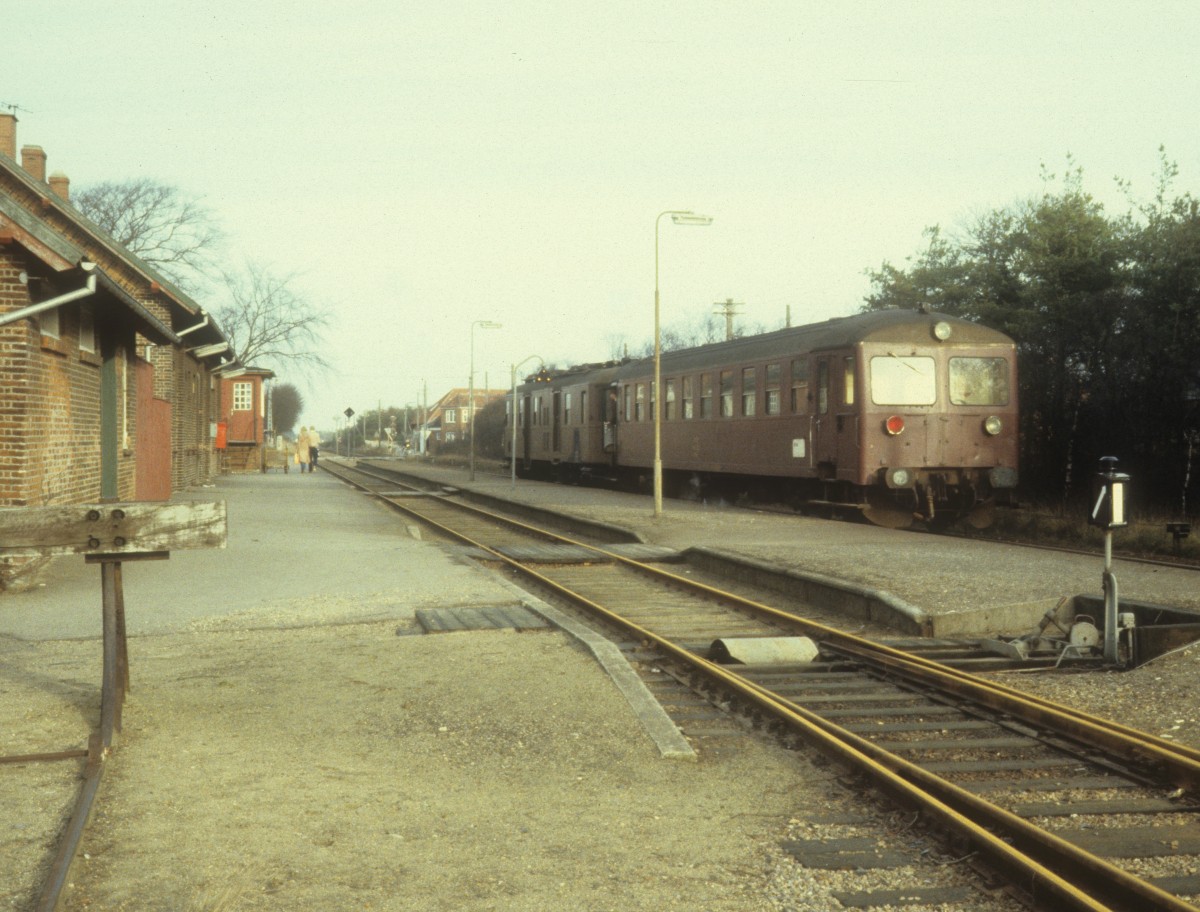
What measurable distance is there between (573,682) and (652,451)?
20.3 metres

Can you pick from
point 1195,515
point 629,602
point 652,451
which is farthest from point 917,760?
point 652,451

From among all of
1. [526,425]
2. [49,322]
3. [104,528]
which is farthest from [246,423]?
[104,528]

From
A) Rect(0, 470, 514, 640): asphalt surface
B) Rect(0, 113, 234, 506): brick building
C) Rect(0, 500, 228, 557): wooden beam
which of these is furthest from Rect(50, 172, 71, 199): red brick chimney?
Rect(0, 500, 228, 557): wooden beam

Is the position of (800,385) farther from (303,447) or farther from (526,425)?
(303,447)

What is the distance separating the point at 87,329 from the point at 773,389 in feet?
36.6

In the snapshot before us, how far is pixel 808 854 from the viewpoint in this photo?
449 centimetres

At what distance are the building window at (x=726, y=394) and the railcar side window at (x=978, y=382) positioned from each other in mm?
5190

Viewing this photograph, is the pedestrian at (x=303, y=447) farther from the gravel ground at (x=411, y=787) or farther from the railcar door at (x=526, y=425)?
the gravel ground at (x=411, y=787)

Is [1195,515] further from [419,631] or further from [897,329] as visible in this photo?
[419,631]

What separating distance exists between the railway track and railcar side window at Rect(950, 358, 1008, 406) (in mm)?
9383

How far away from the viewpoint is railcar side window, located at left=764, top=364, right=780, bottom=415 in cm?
2089

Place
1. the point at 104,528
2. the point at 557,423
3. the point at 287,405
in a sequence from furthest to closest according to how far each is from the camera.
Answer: the point at 287,405
the point at 557,423
the point at 104,528

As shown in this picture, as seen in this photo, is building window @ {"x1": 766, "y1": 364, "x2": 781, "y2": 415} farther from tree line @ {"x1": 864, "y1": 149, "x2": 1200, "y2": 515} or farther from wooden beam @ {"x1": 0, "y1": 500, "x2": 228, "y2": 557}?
wooden beam @ {"x1": 0, "y1": 500, "x2": 228, "y2": 557}

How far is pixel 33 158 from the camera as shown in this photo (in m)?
25.3
